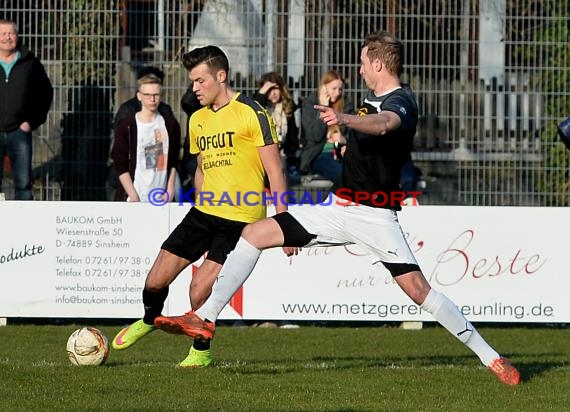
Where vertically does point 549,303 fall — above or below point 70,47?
below

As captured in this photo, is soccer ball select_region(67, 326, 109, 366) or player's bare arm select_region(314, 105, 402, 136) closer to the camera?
player's bare arm select_region(314, 105, 402, 136)

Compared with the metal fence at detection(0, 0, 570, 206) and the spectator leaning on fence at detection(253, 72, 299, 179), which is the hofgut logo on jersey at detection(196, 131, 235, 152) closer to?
the spectator leaning on fence at detection(253, 72, 299, 179)

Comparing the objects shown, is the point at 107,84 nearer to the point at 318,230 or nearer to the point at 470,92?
the point at 470,92

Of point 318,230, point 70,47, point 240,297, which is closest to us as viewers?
point 318,230

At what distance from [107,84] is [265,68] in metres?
1.82

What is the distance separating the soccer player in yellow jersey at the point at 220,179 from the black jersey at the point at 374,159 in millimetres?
738

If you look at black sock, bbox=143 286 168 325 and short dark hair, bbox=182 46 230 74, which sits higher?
short dark hair, bbox=182 46 230 74

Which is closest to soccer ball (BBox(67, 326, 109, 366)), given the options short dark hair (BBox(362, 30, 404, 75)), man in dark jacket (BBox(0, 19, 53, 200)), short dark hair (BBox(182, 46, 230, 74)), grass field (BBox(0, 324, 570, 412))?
grass field (BBox(0, 324, 570, 412))

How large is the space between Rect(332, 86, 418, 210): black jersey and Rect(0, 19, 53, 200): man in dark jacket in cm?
618

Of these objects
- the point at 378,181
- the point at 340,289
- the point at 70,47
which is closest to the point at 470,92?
the point at 340,289

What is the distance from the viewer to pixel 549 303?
12930 mm

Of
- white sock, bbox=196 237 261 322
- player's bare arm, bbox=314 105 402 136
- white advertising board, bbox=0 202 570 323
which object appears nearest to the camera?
player's bare arm, bbox=314 105 402 136

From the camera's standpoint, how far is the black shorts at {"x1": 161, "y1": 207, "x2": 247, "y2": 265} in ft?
29.6

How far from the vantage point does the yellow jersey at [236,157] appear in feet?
29.5
